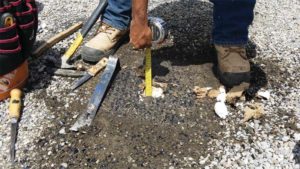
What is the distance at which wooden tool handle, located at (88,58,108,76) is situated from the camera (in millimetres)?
2953

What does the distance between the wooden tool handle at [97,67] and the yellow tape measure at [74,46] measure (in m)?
0.23

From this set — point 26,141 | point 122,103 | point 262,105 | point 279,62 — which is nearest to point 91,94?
point 122,103

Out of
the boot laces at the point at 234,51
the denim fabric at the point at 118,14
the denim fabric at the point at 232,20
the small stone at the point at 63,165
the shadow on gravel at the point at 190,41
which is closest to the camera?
the small stone at the point at 63,165

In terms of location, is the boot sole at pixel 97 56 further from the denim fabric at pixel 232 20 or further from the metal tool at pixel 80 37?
the denim fabric at pixel 232 20

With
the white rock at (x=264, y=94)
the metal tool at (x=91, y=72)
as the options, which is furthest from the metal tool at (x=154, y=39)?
the white rock at (x=264, y=94)

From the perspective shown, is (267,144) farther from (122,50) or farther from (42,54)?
(42,54)

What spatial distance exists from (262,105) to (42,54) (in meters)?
1.55

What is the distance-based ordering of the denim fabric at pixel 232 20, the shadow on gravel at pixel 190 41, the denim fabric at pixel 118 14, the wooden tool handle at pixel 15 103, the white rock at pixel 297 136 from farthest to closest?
the denim fabric at pixel 118 14
the shadow on gravel at pixel 190 41
the denim fabric at pixel 232 20
the wooden tool handle at pixel 15 103
the white rock at pixel 297 136

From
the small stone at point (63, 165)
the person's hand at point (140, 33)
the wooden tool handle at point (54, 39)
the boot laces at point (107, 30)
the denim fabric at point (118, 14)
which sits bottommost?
the small stone at point (63, 165)

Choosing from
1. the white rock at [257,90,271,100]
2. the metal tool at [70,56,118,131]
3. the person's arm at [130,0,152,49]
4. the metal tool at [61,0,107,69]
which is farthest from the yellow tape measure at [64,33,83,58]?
the white rock at [257,90,271,100]

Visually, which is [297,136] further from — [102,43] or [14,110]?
[14,110]

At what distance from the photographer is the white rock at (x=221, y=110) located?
8.79 feet

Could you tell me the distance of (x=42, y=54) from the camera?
10.5ft

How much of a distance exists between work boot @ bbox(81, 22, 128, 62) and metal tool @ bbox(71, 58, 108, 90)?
8cm
